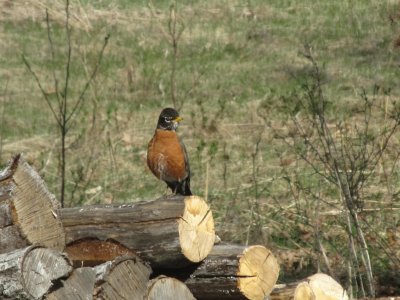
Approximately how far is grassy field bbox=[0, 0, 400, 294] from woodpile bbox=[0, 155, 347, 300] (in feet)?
4.89

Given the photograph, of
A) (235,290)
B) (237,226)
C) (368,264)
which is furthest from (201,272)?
(237,226)

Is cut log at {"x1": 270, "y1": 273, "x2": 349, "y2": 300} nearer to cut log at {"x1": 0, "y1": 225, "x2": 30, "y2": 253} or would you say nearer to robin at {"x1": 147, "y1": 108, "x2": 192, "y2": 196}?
cut log at {"x1": 0, "y1": 225, "x2": 30, "y2": 253}

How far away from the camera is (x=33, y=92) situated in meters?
13.0

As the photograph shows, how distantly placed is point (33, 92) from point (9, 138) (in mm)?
1799

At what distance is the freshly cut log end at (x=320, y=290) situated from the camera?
6047 mm

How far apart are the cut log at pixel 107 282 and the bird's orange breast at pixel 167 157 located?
8.08ft

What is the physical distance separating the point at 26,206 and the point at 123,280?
58 centimetres

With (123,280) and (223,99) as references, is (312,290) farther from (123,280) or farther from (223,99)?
(223,99)

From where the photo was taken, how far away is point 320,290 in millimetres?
6164

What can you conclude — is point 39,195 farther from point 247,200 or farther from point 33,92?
point 33,92

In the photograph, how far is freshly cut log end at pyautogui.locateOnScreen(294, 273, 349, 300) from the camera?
6.05 meters

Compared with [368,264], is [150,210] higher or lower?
higher

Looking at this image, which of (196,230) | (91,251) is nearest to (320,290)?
(196,230)

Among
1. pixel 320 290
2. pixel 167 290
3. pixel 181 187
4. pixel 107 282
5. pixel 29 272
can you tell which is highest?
pixel 29 272
